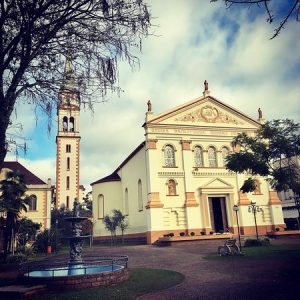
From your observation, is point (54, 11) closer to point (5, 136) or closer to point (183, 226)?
point (5, 136)

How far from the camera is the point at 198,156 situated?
35.0 meters

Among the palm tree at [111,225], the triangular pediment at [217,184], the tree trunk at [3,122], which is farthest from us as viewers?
the palm tree at [111,225]

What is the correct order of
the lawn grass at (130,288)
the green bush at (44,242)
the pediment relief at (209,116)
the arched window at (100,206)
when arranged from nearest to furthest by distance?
the lawn grass at (130,288) < the green bush at (44,242) < the pediment relief at (209,116) < the arched window at (100,206)

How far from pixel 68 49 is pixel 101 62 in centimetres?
99

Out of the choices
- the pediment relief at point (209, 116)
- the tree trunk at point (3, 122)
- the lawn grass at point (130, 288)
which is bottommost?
the lawn grass at point (130, 288)

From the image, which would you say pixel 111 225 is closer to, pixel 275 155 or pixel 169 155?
pixel 169 155

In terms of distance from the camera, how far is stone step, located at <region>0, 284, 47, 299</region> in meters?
9.70

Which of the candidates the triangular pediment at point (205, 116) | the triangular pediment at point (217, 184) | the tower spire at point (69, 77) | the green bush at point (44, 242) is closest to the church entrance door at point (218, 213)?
the triangular pediment at point (217, 184)

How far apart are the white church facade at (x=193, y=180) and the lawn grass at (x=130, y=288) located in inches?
728

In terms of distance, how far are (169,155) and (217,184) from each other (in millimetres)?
6064

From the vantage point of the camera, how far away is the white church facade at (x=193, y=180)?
1262 inches

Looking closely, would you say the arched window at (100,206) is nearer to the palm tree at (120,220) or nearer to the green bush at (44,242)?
the palm tree at (120,220)

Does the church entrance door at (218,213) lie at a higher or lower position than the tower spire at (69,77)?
lower

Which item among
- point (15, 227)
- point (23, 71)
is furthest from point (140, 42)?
point (15, 227)
